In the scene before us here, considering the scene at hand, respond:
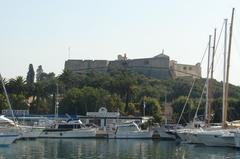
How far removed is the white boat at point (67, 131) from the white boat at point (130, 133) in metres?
4.10

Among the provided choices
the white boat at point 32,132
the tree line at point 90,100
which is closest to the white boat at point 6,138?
the white boat at point 32,132

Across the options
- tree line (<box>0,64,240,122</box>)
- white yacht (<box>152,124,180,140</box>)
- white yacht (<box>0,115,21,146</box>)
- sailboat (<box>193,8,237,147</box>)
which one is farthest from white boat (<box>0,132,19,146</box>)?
tree line (<box>0,64,240,122</box>)

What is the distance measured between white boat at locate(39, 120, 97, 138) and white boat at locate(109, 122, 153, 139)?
4095mm

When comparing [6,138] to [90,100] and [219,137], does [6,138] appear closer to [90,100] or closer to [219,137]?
[219,137]

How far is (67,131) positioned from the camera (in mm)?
97688

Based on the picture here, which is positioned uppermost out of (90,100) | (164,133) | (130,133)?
(90,100)

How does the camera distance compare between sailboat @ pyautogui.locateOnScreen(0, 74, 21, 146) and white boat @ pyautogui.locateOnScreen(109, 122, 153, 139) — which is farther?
white boat @ pyautogui.locateOnScreen(109, 122, 153, 139)

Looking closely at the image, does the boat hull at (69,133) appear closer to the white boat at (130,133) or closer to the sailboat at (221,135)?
the white boat at (130,133)

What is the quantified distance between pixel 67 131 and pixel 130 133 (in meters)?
10.6

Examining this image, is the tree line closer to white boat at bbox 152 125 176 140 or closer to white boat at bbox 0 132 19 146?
white boat at bbox 152 125 176 140

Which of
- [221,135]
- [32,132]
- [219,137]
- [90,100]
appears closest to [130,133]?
[32,132]

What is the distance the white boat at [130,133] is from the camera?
96.6 metres

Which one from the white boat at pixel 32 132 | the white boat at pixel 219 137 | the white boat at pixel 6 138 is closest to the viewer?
the white boat at pixel 6 138

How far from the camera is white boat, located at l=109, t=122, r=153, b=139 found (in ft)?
317
